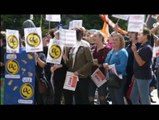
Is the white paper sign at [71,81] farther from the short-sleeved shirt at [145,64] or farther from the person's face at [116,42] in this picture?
the short-sleeved shirt at [145,64]

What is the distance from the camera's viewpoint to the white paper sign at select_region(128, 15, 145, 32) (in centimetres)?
749

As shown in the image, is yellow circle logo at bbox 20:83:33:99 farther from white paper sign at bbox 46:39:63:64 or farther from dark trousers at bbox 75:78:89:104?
dark trousers at bbox 75:78:89:104

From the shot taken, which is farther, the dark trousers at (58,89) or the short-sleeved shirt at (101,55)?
the short-sleeved shirt at (101,55)

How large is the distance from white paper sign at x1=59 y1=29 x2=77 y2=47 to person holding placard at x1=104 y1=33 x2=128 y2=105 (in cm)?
66

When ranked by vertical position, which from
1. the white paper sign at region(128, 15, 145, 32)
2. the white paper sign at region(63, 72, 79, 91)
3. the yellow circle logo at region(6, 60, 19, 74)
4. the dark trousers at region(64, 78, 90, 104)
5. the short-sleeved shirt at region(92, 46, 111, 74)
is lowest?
the dark trousers at region(64, 78, 90, 104)

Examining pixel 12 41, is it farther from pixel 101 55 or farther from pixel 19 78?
pixel 101 55

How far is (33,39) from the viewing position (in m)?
7.77

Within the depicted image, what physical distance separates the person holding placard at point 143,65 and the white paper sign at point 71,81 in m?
1.01

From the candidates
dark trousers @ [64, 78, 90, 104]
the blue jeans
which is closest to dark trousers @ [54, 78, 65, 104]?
dark trousers @ [64, 78, 90, 104]

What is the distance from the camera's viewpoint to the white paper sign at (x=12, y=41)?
7.80 meters

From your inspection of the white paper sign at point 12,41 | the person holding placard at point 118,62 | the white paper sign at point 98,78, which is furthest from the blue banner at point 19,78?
the person holding placard at point 118,62
